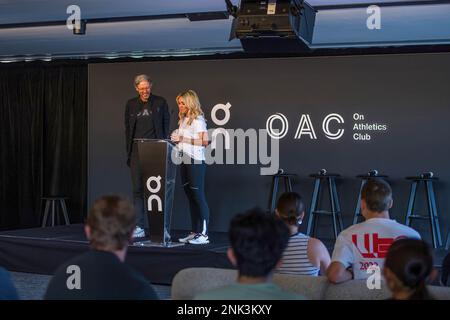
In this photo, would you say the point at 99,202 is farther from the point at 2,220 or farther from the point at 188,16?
the point at 2,220

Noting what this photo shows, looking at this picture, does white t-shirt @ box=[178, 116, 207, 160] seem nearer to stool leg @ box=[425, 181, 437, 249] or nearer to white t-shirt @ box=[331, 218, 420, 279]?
stool leg @ box=[425, 181, 437, 249]

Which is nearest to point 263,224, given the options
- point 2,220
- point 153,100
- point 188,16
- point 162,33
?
point 153,100

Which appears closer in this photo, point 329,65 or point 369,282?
point 369,282

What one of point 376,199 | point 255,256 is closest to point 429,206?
point 376,199

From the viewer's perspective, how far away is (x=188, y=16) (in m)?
6.92

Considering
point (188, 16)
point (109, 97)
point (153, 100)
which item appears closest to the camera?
point (153, 100)

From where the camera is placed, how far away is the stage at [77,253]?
5867 millimetres

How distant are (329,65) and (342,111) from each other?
0.52 meters

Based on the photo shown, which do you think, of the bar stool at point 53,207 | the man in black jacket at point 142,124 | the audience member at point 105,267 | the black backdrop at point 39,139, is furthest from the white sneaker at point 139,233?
the audience member at point 105,267

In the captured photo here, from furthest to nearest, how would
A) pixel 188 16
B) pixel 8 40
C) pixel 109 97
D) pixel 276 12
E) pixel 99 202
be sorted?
pixel 109 97 < pixel 8 40 < pixel 188 16 < pixel 276 12 < pixel 99 202

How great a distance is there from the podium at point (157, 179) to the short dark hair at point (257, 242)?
12.0 feet

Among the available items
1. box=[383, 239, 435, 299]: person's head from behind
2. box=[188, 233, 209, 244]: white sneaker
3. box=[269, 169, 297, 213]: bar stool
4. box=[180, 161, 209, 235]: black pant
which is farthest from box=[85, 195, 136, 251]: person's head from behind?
box=[269, 169, 297, 213]: bar stool

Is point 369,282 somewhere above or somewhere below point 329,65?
below

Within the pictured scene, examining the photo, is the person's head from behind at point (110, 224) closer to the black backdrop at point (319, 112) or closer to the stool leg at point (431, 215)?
the stool leg at point (431, 215)
